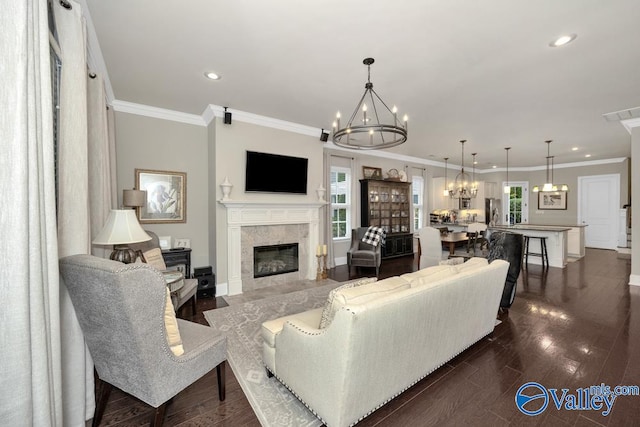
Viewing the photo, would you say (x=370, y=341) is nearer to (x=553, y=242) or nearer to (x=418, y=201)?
(x=553, y=242)

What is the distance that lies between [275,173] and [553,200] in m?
10.1

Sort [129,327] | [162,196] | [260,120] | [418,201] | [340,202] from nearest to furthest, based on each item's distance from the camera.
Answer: [129,327], [162,196], [260,120], [340,202], [418,201]

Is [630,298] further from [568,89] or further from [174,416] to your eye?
[174,416]

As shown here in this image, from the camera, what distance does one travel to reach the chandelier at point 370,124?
2682 millimetres

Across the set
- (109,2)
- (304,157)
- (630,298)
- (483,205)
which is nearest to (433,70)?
(304,157)

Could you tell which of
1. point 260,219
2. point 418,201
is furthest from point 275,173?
point 418,201

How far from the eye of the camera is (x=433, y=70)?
2.97 meters

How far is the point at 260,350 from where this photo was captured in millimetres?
2576

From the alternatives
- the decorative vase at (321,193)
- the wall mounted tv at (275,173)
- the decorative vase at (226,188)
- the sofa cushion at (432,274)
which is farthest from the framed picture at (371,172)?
the sofa cushion at (432,274)

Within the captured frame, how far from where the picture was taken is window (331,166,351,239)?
21.1ft

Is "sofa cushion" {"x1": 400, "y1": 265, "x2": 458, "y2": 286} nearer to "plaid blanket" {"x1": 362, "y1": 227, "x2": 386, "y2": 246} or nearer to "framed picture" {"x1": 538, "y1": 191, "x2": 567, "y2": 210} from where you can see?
"plaid blanket" {"x1": 362, "y1": 227, "x2": 386, "y2": 246}

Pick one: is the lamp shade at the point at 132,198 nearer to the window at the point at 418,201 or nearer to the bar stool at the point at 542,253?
the window at the point at 418,201

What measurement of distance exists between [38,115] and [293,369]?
1.91m

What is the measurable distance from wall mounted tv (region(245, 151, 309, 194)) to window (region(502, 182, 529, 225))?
29.4 feet
